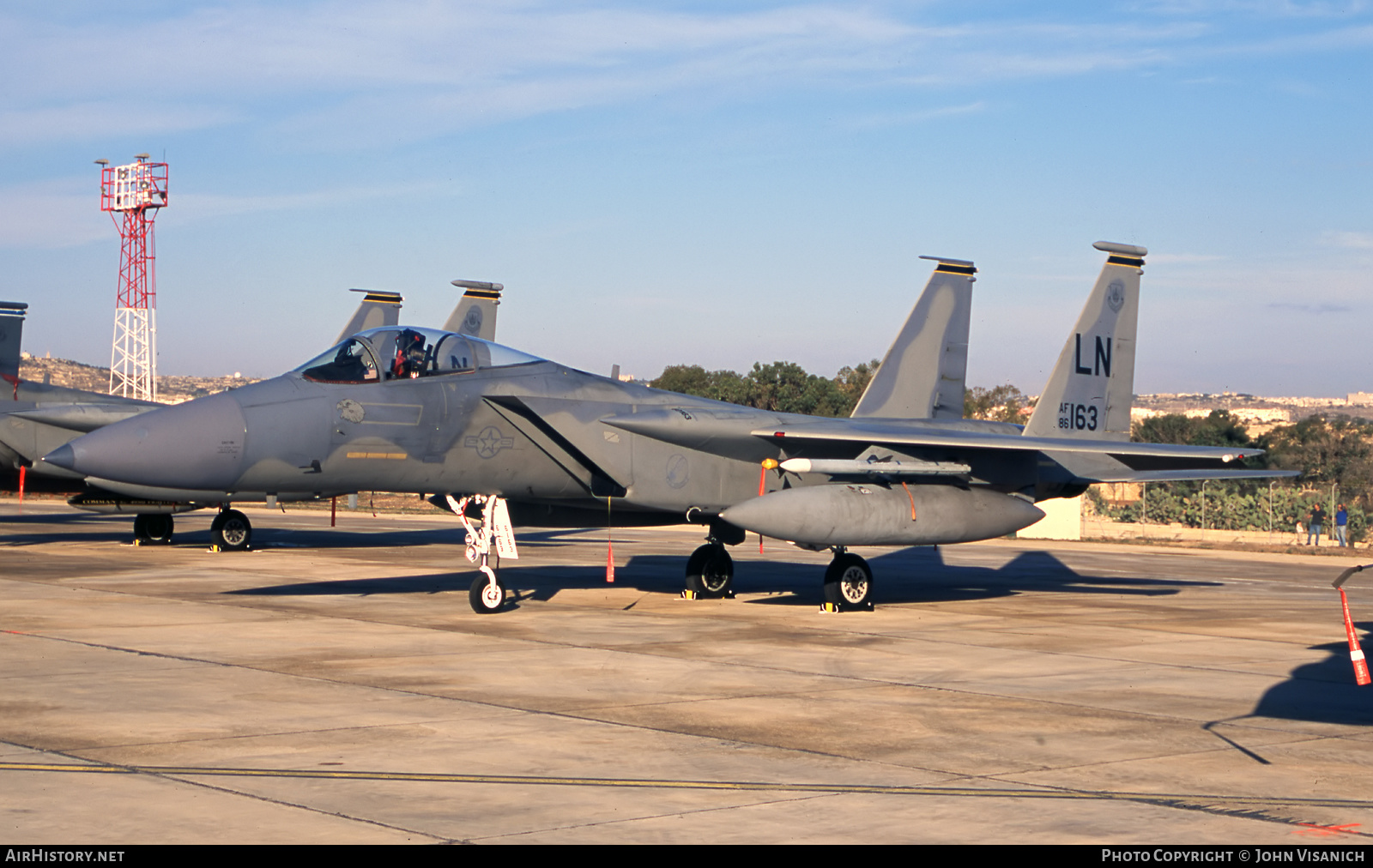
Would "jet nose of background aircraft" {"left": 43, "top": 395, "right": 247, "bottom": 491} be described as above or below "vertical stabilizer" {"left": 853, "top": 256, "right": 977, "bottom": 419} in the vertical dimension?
below

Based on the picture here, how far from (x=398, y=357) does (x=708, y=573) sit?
16.9 ft

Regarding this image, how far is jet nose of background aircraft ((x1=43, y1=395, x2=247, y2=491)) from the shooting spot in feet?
37.3

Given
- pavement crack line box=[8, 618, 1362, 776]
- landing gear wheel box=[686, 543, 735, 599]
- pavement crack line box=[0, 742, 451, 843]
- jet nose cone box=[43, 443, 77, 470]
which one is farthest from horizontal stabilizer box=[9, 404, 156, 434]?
pavement crack line box=[0, 742, 451, 843]

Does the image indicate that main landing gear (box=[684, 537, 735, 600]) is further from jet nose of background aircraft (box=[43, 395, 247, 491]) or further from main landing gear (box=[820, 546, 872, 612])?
jet nose of background aircraft (box=[43, 395, 247, 491])

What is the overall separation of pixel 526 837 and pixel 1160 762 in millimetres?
3716

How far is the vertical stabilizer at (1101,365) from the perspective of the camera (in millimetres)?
17953

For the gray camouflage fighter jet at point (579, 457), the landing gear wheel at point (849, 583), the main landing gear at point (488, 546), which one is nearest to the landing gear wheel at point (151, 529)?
the gray camouflage fighter jet at point (579, 457)

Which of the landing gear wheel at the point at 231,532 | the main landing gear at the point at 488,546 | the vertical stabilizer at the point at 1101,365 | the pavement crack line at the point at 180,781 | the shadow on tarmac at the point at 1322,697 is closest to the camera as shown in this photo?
the pavement crack line at the point at 180,781

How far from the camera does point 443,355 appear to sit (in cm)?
1370

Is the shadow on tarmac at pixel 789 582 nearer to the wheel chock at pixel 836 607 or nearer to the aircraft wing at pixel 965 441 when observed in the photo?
the wheel chock at pixel 836 607

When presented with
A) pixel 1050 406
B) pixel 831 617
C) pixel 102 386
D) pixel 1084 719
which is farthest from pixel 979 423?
pixel 102 386

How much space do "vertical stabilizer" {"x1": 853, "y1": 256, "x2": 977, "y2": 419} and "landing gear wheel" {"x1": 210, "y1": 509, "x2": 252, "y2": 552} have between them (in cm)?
1123

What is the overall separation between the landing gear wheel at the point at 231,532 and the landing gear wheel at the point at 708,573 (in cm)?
1018

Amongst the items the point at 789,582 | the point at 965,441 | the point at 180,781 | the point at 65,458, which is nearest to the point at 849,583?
the point at 965,441
